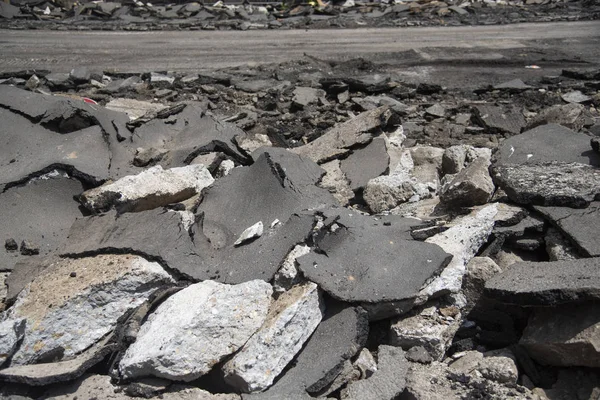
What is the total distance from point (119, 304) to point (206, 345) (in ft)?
2.51

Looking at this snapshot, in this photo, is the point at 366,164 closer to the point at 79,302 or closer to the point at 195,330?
the point at 195,330

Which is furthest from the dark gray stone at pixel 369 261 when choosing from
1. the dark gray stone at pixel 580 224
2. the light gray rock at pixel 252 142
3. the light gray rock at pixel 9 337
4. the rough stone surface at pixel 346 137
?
the light gray rock at pixel 252 142

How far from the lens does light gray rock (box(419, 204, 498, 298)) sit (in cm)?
344

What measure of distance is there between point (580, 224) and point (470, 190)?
2.66ft

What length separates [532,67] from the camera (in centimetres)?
921

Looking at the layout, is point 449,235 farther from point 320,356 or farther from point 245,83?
point 245,83

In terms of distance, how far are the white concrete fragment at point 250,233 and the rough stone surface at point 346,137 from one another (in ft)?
4.97

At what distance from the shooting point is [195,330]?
3012 millimetres

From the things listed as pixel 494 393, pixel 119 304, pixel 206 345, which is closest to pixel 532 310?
pixel 494 393

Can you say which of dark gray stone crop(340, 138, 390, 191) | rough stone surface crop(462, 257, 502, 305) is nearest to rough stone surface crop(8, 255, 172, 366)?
rough stone surface crop(462, 257, 502, 305)

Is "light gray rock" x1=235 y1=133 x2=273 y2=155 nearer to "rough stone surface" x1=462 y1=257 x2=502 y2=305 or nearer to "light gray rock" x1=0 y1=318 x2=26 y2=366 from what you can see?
"rough stone surface" x1=462 y1=257 x2=502 y2=305

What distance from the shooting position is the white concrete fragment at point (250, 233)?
3.89 m

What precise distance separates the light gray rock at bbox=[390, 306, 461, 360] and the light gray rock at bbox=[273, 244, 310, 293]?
697 mm

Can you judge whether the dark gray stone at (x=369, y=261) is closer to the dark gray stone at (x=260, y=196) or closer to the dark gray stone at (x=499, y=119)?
the dark gray stone at (x=260, y=196)
